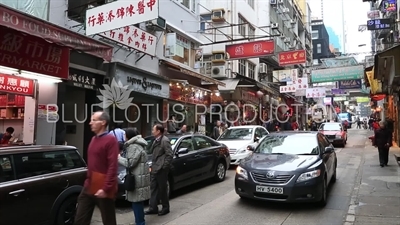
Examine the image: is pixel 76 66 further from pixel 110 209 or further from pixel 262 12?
pixel 262 12

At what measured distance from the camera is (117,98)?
39.5 ft

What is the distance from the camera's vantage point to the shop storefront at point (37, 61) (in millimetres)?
7191

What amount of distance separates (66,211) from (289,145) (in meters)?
4.93

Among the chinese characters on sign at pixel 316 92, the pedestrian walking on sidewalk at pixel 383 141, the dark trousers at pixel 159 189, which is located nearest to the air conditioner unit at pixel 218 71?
the pedestrian walking on sidewalk at pixel 383 141

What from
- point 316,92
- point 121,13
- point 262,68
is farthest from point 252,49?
point 316,92

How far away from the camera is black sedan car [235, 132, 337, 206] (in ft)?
20.9

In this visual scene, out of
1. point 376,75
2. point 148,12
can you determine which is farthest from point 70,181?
point 376,75

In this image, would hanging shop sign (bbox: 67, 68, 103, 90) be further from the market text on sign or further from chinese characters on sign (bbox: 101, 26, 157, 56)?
the market text on sign

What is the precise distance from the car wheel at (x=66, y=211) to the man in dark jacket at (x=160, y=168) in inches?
58.8

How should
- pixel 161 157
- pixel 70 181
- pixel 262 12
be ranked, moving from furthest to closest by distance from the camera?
pixel 262 12
pixel 161 157
pixel 70 181

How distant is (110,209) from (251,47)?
1370 cm

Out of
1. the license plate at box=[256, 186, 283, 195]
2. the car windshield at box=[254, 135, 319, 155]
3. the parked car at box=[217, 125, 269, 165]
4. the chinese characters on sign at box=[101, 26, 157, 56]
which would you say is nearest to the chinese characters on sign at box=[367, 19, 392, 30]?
the parked car at box=[217, 125, 269, 165]

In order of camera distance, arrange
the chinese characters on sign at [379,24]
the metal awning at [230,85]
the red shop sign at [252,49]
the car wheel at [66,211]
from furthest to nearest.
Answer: the metal awning at [230,85] → the chinese characters on sign at [379,24] → the red shop sign at [252,49] → the car wheel at [66,211]

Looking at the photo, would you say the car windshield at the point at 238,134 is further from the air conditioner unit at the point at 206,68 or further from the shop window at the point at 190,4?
the air conditioner unit at the point at 206,68
